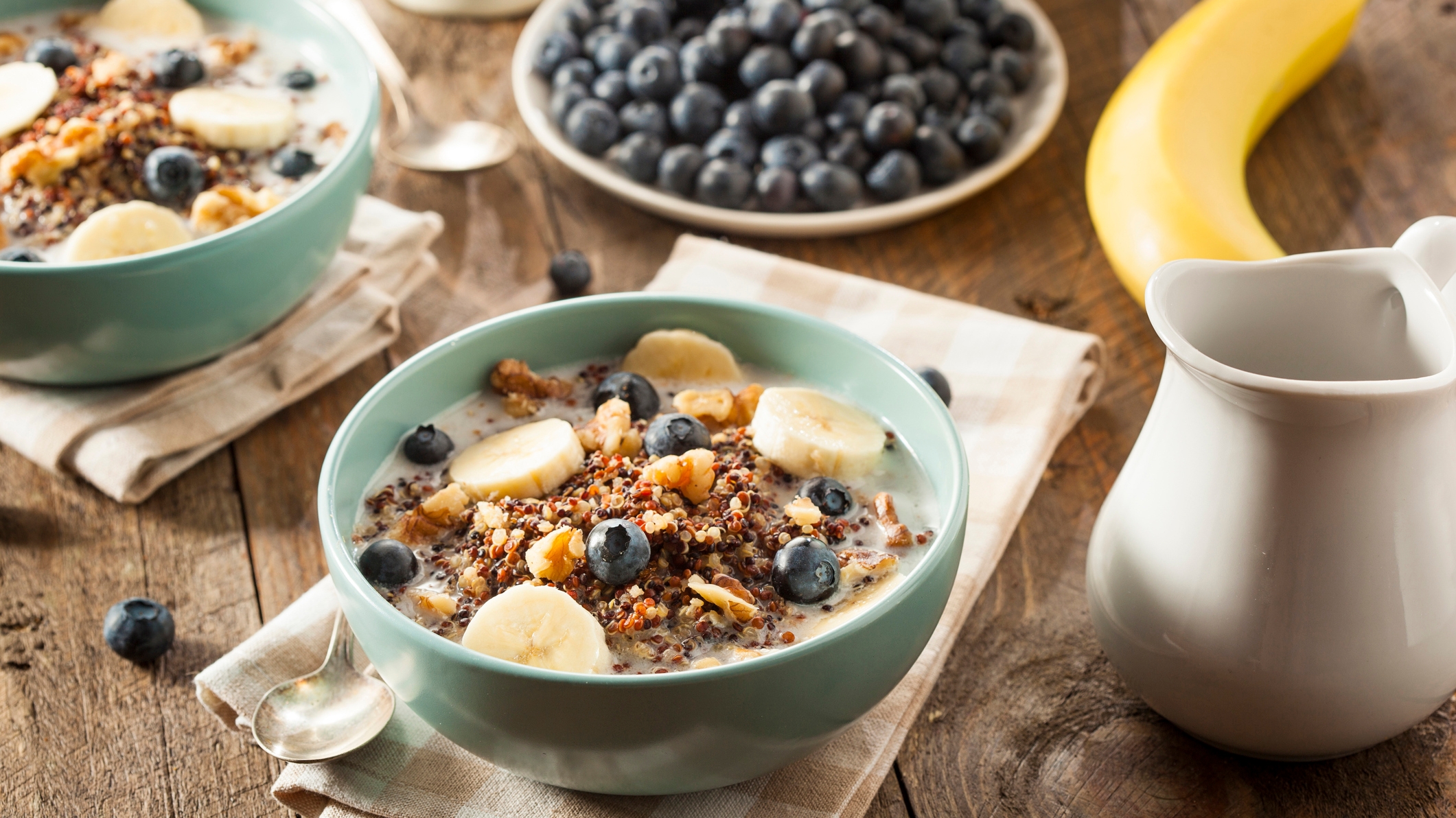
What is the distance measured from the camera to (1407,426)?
738 millimetres

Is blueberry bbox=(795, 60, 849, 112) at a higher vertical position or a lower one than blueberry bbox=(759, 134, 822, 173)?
higher

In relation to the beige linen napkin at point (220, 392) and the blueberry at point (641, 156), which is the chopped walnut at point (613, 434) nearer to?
the beige linen napkin at point (220, 392)

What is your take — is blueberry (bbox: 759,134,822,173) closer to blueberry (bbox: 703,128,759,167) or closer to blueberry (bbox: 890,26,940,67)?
blueberry (bbox: 703,128,759,167)

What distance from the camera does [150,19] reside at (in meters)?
1.47

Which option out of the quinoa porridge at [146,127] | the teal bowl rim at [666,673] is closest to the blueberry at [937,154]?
the teal bowl rim at [666,673]

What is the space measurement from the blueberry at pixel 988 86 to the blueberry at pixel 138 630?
4.00ft

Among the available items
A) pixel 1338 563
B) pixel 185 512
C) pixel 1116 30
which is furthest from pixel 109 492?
pixel 1116 30

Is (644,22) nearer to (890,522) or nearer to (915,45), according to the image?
(915,45)

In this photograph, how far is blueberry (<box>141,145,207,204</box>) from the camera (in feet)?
4.03

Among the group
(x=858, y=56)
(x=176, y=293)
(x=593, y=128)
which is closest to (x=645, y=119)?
(x=593, y=128)

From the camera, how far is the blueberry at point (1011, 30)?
1758 millimetres

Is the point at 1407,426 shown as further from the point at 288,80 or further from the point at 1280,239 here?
the point at 288,80

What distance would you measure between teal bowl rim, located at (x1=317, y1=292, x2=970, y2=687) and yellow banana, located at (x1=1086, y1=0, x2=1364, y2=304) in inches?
19.1

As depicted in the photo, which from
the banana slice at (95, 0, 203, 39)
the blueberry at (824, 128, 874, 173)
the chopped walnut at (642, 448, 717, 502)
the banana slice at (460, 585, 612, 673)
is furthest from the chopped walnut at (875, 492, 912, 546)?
the banana slice at (95, 0, 203, 39)
